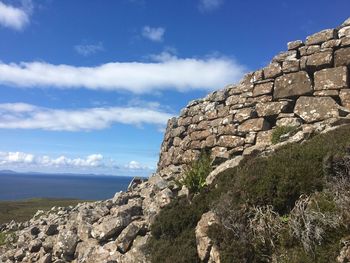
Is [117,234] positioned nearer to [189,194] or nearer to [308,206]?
[189,194]

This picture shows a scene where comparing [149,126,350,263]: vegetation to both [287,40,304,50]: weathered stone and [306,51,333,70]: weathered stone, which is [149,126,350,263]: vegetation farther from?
[287,40,304,50]: weathered stone

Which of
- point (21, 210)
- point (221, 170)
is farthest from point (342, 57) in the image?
point (21, 210)

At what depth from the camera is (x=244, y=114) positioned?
68.0 ft

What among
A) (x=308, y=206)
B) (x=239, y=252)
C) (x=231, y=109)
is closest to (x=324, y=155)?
(x=308, y=206)

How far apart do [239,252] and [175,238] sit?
3336mm

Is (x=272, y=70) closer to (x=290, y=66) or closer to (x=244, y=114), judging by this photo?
(x=290, y=66)

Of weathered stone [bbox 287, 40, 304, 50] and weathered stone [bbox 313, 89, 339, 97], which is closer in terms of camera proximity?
weathered stone [bbox 313, 89, 339, 97]

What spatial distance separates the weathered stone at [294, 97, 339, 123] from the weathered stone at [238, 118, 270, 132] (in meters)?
1.64

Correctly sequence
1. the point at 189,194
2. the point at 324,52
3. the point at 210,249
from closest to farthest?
the point at 210,249
the point at 189,194
the point at 324,52

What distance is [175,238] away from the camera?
507 inches

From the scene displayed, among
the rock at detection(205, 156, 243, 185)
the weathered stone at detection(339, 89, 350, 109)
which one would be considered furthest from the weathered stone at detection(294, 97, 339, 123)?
the rock at detection(205, 156, 243, 185)

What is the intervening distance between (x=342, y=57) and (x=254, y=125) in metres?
5.05

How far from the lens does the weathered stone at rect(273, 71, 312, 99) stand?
1908 cm

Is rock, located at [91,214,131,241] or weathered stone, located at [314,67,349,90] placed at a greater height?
weathered stone, located at [314,67,349,90]
